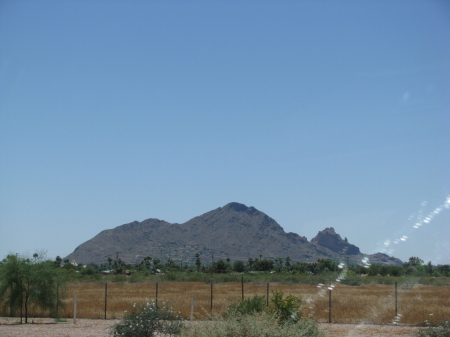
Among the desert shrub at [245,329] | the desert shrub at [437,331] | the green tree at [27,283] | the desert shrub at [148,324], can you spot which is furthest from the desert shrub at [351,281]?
the desert shrub at [245,329]

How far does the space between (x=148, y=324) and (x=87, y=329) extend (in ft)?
24.2

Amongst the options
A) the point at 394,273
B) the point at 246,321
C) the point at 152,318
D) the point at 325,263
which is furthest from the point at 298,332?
the point at 325,263

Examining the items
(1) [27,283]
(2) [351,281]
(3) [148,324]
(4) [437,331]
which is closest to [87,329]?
(1) [27,283]

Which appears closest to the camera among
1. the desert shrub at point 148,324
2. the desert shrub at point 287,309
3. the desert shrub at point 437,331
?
the desert shrub at point 437,331

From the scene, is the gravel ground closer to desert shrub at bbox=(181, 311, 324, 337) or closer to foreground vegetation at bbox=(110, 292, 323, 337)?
foreground vegetation at bbox=(110, 292, 323, 337)

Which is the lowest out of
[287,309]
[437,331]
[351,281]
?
[351,281]

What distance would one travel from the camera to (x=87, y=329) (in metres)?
22.9

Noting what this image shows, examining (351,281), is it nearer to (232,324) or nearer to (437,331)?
(437,331)

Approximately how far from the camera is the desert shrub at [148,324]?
659 inches

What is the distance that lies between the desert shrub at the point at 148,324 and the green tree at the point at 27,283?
34.6 feet

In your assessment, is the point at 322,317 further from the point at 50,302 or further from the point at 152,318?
the point at 50,302

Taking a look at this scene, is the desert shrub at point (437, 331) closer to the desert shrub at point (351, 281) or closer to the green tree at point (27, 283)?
the green tree at point (27, 283)

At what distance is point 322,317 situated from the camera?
27.0m

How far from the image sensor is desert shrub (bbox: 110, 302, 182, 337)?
16.8 metres
